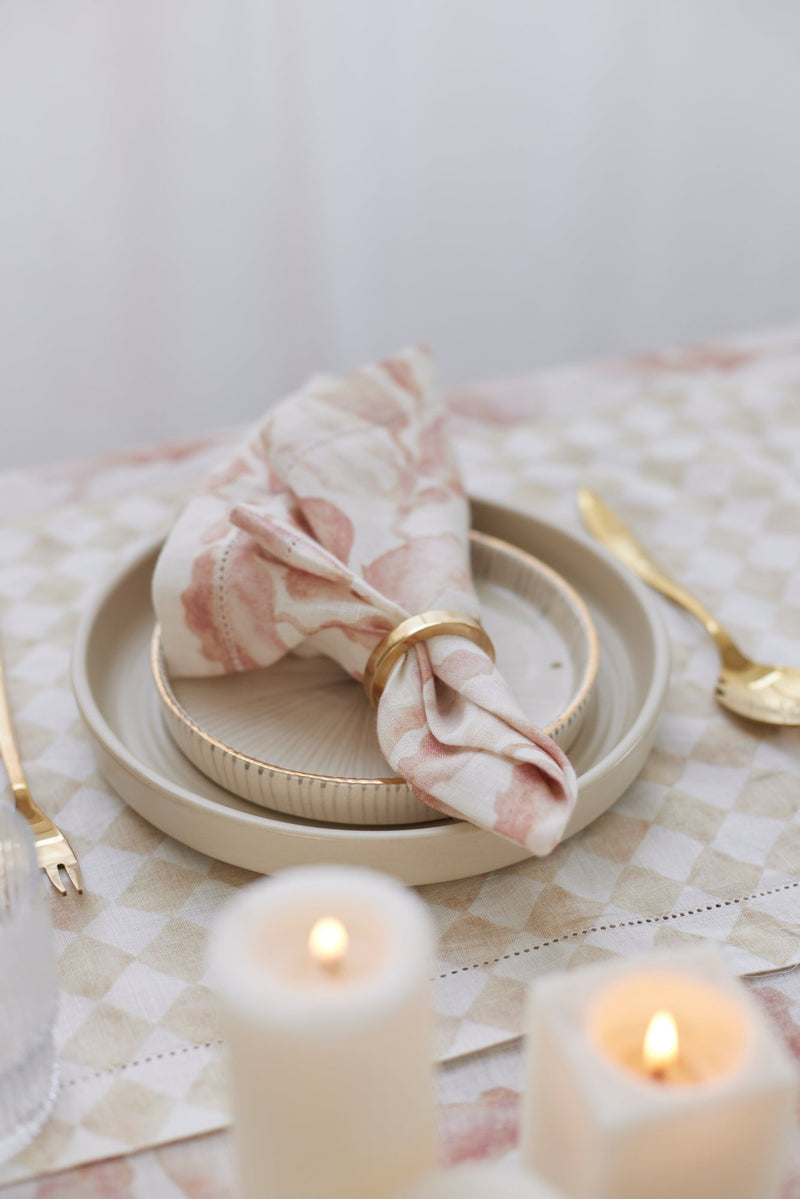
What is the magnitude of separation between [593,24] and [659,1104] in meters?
1.22

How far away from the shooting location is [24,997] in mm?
329

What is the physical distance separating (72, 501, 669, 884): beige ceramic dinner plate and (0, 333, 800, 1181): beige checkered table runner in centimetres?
2

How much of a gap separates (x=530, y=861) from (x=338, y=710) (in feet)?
0.35

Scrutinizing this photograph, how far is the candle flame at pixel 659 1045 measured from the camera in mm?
259

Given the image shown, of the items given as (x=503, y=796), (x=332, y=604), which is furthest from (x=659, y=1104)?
(x=332, y=604)

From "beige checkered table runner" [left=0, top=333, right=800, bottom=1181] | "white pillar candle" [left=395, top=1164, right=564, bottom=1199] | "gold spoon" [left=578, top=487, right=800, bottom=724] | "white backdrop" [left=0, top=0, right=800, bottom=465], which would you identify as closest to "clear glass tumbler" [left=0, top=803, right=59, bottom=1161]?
"beige checkered table runner" [left=0, top=333, right=800, bottom=1181]

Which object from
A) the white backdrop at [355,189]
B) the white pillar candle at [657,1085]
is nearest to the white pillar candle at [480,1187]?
the white pillar candle at [657,1085]

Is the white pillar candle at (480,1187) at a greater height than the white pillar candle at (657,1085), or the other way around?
the white pillar candle at (657,1085)

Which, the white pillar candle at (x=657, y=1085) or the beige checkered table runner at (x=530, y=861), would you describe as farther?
the beige checkered table runner at (x=530, y=861)

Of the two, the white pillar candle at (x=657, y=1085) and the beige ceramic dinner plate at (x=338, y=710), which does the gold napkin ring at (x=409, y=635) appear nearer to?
the beige ceramic dinner plate at (x=338, y=710)

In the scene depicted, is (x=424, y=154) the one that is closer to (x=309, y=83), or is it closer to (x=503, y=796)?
(x=309, y=83)

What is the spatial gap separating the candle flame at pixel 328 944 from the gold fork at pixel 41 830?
0.60 feet

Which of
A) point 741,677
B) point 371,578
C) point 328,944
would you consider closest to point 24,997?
point 328,944

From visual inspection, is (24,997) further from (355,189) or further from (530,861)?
(355,189)
